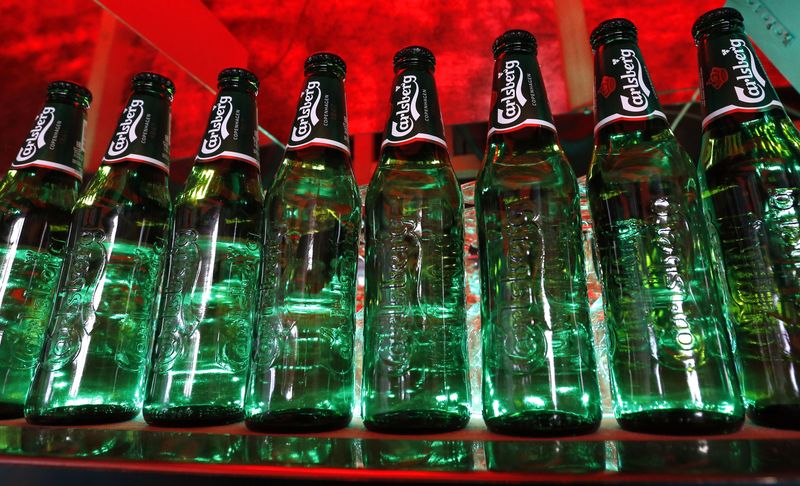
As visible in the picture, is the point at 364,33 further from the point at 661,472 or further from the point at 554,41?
the point at 661,472

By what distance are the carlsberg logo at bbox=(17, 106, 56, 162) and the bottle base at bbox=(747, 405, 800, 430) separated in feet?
3.05

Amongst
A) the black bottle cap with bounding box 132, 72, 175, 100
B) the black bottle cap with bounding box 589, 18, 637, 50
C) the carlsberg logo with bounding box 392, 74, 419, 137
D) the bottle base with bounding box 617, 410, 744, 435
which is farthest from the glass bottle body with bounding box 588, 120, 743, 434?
the black bottle cap with bounding box 132, 72, 175, 100

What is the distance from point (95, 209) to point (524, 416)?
1.93 feet

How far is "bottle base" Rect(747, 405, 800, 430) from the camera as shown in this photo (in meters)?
0.45

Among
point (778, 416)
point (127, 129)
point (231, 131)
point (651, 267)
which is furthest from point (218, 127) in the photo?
point (778, 416)

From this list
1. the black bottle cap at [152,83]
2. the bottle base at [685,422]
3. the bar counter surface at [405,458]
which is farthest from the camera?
the black bottle cap at [152,83]

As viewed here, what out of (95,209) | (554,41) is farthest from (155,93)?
(554,41)

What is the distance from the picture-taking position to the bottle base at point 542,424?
448 mm

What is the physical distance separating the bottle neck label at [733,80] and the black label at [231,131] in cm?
58

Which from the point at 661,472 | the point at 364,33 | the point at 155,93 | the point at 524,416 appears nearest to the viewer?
the point at 661,472

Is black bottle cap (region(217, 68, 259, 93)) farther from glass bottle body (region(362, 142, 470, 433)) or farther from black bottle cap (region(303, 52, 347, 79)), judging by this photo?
glass bottle body (region(362, 142, 470, 433))

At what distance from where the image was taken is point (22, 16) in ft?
2.76

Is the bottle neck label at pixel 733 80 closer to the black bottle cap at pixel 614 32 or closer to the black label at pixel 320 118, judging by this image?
the black bottle cap at pixel 614 32

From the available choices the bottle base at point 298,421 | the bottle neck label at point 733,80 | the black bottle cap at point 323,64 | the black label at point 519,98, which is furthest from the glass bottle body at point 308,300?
the bottle neck label at point 733,80
